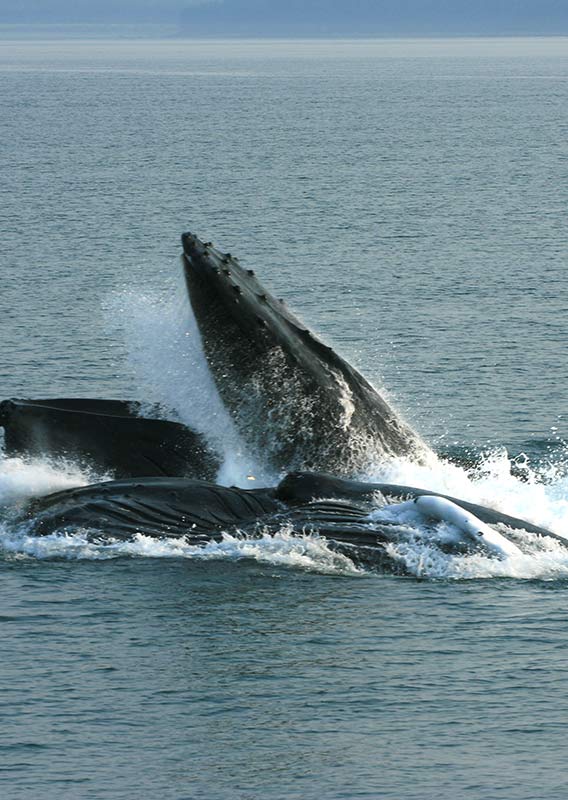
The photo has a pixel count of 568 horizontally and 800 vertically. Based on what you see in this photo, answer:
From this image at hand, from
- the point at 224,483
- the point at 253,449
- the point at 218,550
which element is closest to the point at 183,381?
the point at 253,449

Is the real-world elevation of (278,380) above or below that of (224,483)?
above

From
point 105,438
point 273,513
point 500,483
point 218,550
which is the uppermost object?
point 105,438

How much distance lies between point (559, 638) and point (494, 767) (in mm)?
3498

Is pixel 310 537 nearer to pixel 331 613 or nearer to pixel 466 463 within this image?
pixel 331 613

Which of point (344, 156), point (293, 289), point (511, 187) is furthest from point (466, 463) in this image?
point (344, 156)

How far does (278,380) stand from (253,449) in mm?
1360

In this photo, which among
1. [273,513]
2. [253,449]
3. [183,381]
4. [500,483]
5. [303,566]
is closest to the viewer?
[303,566]

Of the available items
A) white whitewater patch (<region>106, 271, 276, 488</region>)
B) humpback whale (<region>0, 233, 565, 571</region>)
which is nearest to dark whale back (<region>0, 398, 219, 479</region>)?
humpback whale (<region>0, 233, 565, 571</region>)

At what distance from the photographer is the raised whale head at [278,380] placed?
2152 cm

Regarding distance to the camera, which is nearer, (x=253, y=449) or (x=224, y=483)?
(x=253, y=449)

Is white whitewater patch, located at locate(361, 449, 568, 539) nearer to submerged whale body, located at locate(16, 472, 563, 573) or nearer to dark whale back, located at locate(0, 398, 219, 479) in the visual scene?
submerged whale body, located at locate(16, 472, 563, 573)

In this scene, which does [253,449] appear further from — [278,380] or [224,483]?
[278,380]

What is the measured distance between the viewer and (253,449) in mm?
22750

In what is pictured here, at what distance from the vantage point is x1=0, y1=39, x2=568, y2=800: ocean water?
1727 cm
